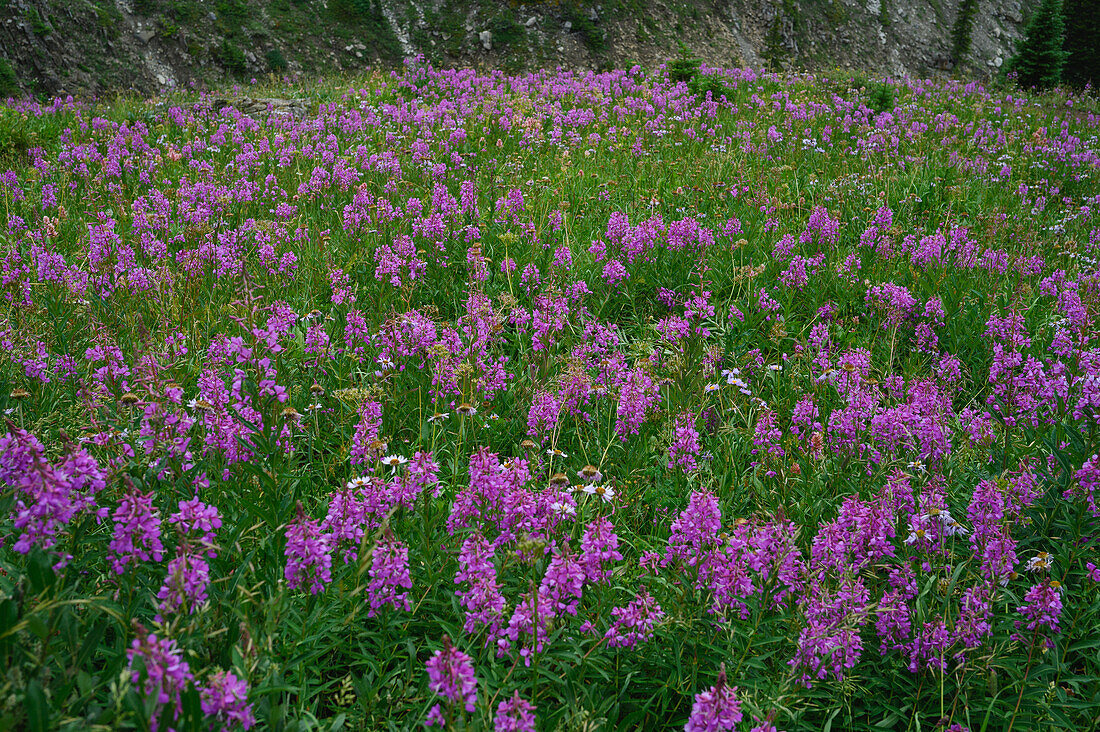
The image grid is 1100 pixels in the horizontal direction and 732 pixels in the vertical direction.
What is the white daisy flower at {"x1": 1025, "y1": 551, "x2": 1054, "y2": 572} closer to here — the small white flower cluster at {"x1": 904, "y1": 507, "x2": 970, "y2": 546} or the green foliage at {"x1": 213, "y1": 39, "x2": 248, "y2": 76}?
the small white flower cluster at {"x1": 904, "y1": 507, "x2": 970, "y2": 546}

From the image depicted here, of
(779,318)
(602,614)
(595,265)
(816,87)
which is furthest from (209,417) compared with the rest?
(816,87)

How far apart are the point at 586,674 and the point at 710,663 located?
1.55ft

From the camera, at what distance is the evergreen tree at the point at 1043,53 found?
66.5ft

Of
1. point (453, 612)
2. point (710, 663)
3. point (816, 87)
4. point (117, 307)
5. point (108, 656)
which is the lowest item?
point (710, 663)

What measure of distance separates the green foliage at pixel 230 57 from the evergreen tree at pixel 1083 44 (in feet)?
92.7

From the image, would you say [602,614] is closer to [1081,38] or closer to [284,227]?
[284,227]

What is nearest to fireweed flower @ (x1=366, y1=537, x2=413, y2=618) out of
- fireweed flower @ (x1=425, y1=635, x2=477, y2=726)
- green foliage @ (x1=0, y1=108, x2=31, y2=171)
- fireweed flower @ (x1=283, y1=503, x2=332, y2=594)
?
fireweed flower @ (x1=283, y1=503, x2=332, y2=594)

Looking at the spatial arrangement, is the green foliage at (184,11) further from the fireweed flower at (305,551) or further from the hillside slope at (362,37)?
the fireweed flower at (305,551)

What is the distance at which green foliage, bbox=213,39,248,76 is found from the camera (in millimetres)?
20438

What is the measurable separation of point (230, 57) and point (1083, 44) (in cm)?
2954

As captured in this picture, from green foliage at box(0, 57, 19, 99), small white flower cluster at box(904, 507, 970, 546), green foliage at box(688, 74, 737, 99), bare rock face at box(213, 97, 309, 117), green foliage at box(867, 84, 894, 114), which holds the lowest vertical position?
small white flower cluster at box(904, 507, 970, 546)

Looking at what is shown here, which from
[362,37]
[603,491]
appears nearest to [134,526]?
[603,491]

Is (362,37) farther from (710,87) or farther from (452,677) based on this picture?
(452,677)

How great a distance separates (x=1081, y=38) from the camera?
2309 centimetres
